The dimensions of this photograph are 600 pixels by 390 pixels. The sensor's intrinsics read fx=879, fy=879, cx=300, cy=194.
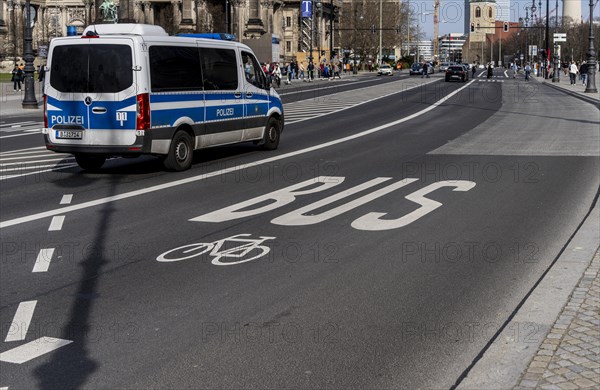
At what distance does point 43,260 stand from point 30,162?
9.41 metres

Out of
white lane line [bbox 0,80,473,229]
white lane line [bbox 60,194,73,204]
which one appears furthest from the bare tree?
white lane line [bbox 60,194,73,204]

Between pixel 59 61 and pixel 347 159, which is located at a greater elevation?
pixel 59 61

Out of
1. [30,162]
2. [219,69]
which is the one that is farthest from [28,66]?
[219,69]

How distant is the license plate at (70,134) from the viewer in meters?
15.1

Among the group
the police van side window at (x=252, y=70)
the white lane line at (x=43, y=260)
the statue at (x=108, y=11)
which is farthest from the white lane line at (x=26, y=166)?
the statue at (x=108, y=11)

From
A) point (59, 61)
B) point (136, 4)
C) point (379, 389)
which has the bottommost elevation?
point (379, 389)

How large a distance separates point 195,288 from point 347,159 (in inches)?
407

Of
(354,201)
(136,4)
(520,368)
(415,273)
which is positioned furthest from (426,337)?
(136,4)

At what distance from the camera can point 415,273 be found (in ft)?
27.2

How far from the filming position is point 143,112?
14750 millimetres

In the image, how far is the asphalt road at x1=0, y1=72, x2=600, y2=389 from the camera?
5.84 metres

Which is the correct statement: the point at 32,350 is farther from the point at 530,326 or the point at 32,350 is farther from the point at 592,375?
the point at 592,375

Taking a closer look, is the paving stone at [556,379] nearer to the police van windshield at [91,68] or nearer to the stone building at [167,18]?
the police van windshield at [91,68]

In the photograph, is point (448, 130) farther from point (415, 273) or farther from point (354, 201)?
point (415, 273)
